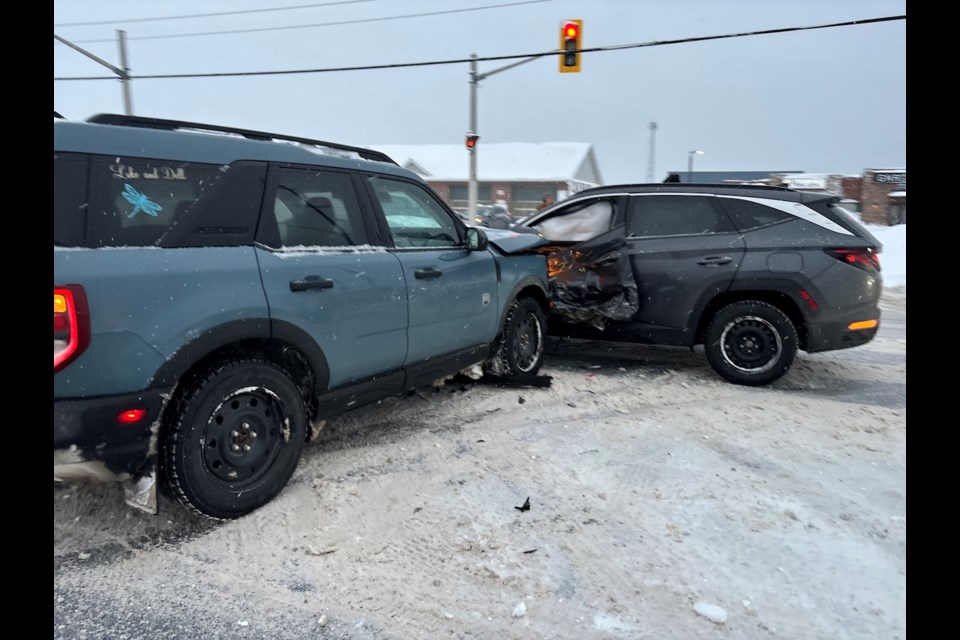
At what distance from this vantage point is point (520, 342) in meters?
5.46

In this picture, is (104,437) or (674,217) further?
(674,217)

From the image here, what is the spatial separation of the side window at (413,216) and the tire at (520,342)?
1.01 m

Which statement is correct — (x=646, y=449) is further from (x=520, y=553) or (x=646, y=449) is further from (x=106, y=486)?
(x=106, y=486)

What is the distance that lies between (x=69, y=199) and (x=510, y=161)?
4236 cm

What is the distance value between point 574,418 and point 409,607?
244 cm

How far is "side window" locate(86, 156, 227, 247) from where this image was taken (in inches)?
98.8

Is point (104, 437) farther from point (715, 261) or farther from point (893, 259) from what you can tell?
point (893, 259)

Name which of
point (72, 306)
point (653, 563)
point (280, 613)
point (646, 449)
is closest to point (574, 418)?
point (646, 449)

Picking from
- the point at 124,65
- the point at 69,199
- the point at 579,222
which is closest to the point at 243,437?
the point at 69,199

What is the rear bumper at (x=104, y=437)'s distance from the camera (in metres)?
2.37

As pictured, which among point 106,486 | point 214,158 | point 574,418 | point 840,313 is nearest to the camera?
point 214,158

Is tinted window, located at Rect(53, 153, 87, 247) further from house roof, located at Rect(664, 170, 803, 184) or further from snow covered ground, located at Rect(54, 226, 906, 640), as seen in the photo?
house roof, located at Rect(664, 170, 803, 184)

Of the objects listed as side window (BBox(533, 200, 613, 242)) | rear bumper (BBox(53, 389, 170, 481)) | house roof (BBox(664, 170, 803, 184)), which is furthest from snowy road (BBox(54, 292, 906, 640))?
house roof (BBox(664, 170, 803, 184))

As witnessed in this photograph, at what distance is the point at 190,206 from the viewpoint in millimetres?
2854
